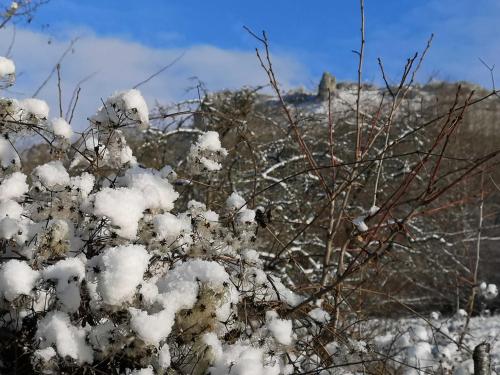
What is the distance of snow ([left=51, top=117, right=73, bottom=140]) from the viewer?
2.25 metres

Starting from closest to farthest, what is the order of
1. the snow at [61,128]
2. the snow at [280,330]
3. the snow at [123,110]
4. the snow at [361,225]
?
1. the snow at [280,330]
2. the snow at [123,110]
3. the snow at [61,128]
4. the snow at [361,225]

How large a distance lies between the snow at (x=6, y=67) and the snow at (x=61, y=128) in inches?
10.9

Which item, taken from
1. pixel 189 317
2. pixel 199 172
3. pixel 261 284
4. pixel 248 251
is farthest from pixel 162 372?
pixel 199 172

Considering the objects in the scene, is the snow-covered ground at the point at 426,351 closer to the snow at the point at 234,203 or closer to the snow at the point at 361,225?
the snow at the point at 361,225

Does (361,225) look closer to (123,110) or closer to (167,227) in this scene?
(167,227)

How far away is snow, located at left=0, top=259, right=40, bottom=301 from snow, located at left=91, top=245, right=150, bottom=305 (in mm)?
242

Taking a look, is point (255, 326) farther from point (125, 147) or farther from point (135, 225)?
point (125, 147)

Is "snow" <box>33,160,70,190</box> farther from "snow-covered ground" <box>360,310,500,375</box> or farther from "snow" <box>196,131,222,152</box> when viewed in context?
"snow-covered ground" <box>360,310,500,375</box>

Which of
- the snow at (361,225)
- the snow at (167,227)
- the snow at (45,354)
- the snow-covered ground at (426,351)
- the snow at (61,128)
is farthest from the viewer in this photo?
the snow-covered ground at (426,351)

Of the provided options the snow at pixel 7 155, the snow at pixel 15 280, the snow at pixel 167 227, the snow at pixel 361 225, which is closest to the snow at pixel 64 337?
the snow at pixel 15 280

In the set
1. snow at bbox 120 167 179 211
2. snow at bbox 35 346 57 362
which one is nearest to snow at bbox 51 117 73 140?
snow at bbox 120 167 179 211

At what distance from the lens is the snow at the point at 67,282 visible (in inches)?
64.2

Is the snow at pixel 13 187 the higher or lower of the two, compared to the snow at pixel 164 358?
higher

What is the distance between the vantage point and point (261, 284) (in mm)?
2148
